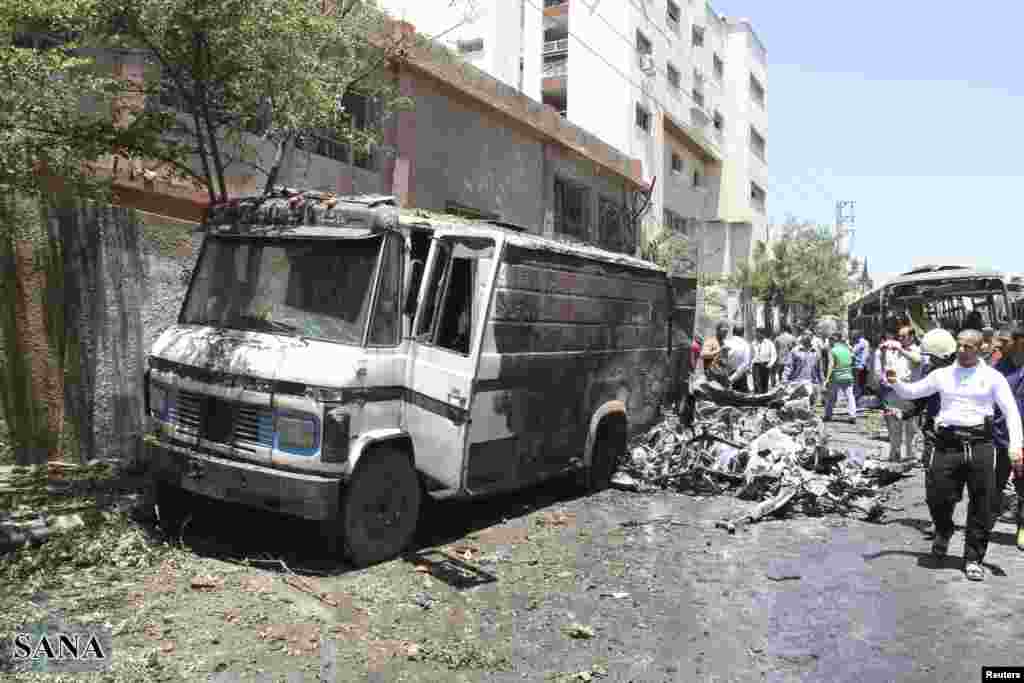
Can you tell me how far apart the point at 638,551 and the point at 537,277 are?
266cm

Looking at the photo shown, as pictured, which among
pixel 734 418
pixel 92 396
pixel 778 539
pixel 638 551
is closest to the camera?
pixel 638 551

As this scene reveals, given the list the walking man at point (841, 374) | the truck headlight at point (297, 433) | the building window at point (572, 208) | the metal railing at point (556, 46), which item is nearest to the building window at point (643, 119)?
the metal railing at point (556, 46)

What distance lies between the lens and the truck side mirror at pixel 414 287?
6461mm

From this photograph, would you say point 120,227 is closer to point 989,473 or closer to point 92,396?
point 92,396

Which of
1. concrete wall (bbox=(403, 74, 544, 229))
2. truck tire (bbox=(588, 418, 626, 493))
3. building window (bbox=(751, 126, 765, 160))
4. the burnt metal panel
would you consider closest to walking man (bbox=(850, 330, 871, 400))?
concrete wall (bbox=(403, 74, 544, 229))

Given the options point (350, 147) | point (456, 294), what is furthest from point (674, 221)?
point (456, 294)

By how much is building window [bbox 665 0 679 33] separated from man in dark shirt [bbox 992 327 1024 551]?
32.4 meters

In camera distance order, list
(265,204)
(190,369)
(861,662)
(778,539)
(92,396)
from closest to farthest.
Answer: (861,662), (190,369), (265,204), (778,539), (92,396)

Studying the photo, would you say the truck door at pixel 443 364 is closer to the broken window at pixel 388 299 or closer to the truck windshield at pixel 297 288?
the broken window at pixel 388 299

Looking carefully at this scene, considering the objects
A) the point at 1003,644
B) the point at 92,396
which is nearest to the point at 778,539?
the point at 1003,644

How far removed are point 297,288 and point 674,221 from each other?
31.2 meters

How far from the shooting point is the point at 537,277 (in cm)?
766

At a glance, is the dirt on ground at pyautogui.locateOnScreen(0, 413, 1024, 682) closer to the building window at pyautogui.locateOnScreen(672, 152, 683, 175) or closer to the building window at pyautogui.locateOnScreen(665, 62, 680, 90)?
the building window at pyautogui.locateOnScreen(672, 152, 683, 175)

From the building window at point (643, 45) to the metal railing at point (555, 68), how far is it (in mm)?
4616
